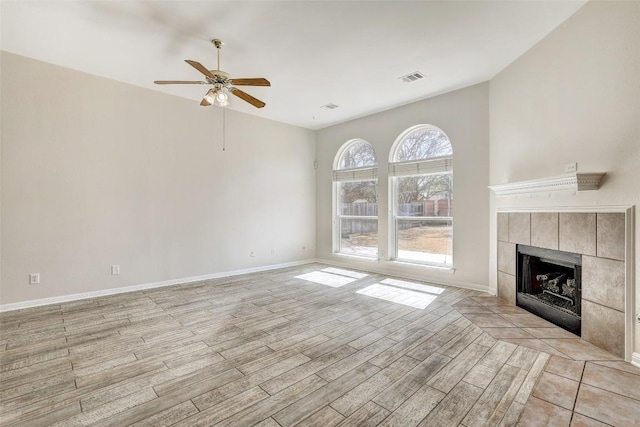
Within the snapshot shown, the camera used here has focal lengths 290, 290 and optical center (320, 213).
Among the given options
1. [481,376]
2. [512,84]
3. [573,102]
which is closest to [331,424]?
[481,376]

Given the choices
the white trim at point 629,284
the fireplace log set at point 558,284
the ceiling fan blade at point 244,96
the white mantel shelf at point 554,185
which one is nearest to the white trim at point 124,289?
the ceiling fan blade at point 244,96

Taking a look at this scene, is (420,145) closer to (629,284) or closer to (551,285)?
(551,285)

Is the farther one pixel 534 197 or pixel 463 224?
pixel 463 224

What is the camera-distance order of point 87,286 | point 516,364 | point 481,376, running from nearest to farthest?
1. point 481,376
2. point 516,364
3. point 87,286

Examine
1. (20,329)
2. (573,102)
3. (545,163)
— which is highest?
(573,102)

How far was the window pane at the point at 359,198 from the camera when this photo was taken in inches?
242

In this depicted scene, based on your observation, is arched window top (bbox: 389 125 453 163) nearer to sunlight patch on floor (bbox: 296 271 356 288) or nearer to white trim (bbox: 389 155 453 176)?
white trim (bbox: 389 155 453 176)

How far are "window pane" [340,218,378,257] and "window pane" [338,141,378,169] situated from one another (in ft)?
3.97

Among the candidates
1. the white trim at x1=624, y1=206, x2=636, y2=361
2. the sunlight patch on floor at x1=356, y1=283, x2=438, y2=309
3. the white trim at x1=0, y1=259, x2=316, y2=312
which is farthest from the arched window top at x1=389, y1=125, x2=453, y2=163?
the white trim at x1=0, y1=259, x2=316, y2=312

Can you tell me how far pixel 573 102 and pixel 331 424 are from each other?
12.1 feet

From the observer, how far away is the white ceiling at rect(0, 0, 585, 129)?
2.81 meters

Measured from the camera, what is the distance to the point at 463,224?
4.70 metres

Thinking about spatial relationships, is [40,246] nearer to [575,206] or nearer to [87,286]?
[87,286]

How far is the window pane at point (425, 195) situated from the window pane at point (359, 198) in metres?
0.62
